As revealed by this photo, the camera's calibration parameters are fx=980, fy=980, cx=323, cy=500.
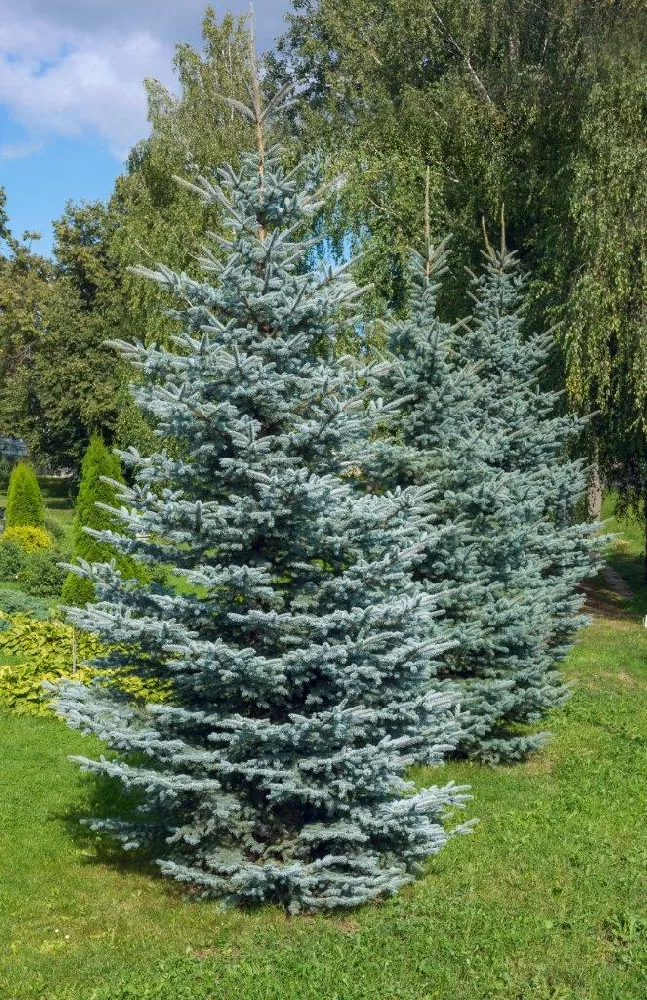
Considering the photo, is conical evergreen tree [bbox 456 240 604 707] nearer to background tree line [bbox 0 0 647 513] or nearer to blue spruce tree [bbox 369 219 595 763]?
blue spruce tree [bbox 369 219 595 763]

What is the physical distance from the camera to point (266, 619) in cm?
587

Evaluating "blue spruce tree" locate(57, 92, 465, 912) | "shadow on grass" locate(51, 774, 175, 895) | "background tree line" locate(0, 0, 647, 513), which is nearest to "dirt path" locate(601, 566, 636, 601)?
"background tree line" locate(0, 0, 647, 513)

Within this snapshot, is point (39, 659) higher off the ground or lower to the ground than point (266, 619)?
lower

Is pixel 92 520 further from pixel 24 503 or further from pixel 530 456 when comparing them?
pixel 24 503

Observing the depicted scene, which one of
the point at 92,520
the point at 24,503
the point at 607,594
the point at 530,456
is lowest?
the point at 607,594

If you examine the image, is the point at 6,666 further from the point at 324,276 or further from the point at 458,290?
the point at 458,290

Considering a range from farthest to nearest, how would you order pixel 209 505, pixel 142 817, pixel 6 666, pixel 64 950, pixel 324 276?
pixel 6 666, pixel 142 817, pixel 324 276, pixel 209 505, pixel 64 950

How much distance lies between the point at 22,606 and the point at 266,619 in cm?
973

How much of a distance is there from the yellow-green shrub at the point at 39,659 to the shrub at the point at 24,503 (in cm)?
996

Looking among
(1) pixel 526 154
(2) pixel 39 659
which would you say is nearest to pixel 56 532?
(2) pixel 39 659

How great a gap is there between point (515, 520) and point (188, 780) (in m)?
4.72

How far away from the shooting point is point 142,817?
760 cm

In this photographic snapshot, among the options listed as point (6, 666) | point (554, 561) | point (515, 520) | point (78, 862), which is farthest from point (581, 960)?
point (6, 666)

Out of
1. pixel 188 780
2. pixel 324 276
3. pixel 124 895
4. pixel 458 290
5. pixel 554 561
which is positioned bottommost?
pixel 124 895
